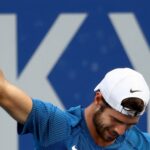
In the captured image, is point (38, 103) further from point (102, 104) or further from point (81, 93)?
point (81, 93)

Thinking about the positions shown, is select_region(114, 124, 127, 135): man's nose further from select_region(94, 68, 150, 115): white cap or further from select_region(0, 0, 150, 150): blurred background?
select_region(0, 0, 150, 150): blurred background

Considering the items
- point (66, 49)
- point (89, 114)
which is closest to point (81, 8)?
point (66, 49)

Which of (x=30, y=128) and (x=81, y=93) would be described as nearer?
(x=30, y=128)

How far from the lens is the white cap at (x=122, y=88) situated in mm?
2426

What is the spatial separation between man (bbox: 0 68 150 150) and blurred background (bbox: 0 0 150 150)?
90 cm

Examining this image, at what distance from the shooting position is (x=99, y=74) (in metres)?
3.44

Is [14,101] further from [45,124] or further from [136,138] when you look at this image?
[136,138]

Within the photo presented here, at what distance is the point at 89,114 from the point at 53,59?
0.93m

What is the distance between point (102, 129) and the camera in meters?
2.46

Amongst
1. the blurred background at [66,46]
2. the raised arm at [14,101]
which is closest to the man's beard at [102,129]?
the raised arm at [14,101]

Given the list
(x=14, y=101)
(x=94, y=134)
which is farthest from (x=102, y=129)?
(x=14, y=101)

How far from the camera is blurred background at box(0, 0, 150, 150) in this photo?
11.1ft

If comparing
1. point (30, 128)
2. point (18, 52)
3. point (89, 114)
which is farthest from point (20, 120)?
point (18, 52)

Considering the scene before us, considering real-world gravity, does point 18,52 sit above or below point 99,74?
above
